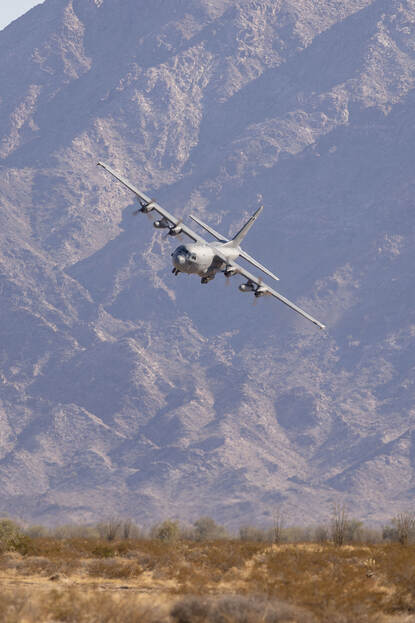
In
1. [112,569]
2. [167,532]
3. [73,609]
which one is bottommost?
[73,609]

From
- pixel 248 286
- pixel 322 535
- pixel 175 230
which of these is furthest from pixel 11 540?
pixel 248 286

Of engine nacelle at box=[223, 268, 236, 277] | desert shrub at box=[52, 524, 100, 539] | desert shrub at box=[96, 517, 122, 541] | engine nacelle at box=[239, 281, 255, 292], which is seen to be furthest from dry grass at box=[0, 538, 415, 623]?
engine nacelle at box=[239, 281, 255, 292]

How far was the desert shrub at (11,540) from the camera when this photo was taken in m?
52.8

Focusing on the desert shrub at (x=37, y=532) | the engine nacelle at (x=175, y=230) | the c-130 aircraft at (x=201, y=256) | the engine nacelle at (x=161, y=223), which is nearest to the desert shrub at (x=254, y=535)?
the desert shrub at (x=37, y=532)

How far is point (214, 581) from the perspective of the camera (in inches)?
1775

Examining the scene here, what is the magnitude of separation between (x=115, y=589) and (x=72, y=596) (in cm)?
571

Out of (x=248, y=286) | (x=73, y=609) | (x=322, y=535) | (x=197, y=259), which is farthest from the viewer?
(x=248, y=286)

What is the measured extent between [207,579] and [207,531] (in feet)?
98.6

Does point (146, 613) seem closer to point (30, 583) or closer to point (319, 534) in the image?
point (30, 583)

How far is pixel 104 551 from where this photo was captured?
174 ft

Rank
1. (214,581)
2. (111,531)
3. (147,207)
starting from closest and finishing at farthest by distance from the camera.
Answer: (214,581) < (111,531) < (147,207)

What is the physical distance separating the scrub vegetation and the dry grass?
5 centimetres

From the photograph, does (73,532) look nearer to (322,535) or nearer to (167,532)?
(167,532)

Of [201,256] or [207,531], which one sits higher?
[201,256]
